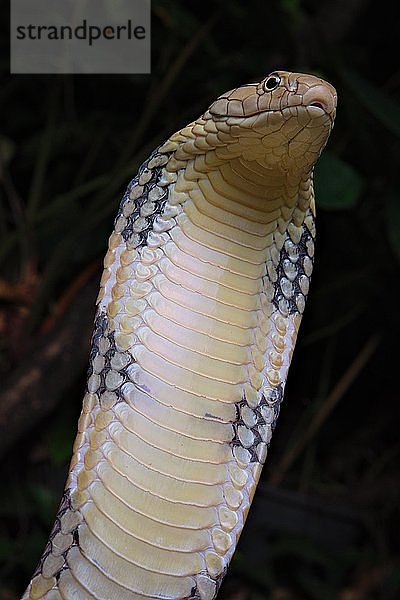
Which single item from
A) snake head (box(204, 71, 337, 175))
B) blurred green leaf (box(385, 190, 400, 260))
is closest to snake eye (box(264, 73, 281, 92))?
snake head (box(204, 71, 337, 175))

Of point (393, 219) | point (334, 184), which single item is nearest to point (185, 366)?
point (334, 184)

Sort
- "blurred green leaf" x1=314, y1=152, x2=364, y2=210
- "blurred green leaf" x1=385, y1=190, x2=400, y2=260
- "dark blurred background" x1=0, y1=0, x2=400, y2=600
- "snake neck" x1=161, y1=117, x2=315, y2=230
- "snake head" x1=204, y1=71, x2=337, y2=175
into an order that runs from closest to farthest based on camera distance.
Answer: "snake head" x1=204, y1=71, x2=337, y2=175 → "snake neck" x1=161, y1=117, x2=315, y2=230 → "blurred green leaf" x1=314, y1=152, x2=364, y2=210 → "blurred green leaf" x1=385, y1=190, x2=400, y2=260 → "dark blurred background" x1=0, y1=0, x2=400, y2=600

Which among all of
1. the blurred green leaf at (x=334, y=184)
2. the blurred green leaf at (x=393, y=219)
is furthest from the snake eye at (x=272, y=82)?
the blurred green leaf at (x=393, y=219)

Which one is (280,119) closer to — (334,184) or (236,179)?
(236,179)

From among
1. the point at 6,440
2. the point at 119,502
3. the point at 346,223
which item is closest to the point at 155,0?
the point at 346,223

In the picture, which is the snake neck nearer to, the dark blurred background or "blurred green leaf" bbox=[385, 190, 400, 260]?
"blurred green leaf" bbox=[385, 190, 400, 260]

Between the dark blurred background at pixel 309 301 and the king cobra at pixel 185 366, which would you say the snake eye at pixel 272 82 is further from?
the dark blurred background at pixel 309 301

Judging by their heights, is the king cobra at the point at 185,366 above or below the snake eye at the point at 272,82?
below
